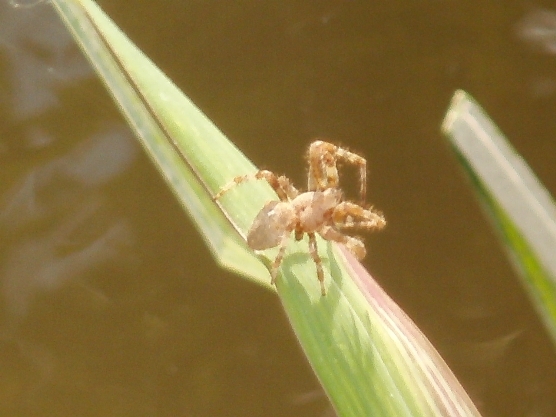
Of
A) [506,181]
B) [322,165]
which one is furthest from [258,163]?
[506,181]

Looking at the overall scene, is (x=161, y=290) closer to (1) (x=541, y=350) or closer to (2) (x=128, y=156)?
(2) (x=128, y=156)

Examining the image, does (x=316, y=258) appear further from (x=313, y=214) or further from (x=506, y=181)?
(x=506, y=181)

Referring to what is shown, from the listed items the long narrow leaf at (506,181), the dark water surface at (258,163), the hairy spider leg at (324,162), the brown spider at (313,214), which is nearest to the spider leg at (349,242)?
the brown spider at (313,214)

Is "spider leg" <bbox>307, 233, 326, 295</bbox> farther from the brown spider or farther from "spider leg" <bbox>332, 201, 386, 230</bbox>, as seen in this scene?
"spider leg" <bbox>332, 201, 386, 230</bbox>

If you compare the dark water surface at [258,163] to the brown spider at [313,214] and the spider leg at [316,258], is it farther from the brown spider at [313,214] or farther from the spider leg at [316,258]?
the spider leg at [316,258]

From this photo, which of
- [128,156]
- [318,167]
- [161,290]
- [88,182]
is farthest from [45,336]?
[318,167]

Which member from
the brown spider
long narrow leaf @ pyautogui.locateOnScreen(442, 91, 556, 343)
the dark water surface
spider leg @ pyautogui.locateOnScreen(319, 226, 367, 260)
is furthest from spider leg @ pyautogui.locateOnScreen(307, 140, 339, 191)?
the dark water surface

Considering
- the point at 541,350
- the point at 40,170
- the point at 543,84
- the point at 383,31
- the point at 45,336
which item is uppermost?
the point at 40,170

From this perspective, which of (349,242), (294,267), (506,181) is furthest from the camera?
(349,242)
